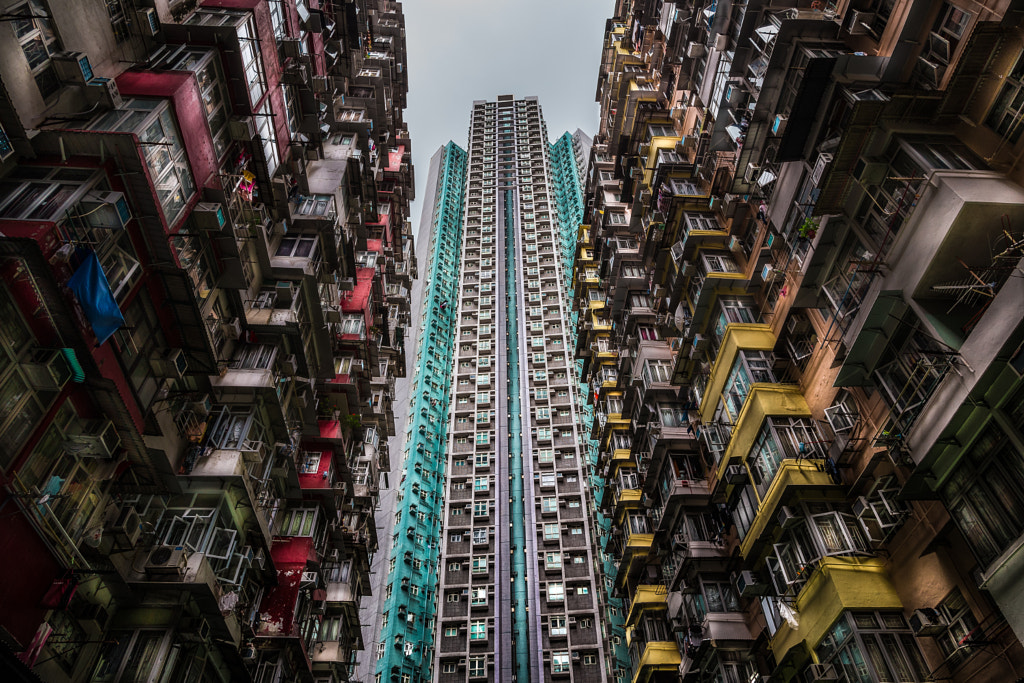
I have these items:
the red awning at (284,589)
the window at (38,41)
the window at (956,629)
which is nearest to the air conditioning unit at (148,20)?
the window at (38,41)

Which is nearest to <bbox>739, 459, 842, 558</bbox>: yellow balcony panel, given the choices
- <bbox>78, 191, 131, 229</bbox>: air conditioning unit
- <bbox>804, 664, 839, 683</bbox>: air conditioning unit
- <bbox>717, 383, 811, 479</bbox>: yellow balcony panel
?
<bbox>717, 383, 811, 479</bbox>: yellow balcony panel

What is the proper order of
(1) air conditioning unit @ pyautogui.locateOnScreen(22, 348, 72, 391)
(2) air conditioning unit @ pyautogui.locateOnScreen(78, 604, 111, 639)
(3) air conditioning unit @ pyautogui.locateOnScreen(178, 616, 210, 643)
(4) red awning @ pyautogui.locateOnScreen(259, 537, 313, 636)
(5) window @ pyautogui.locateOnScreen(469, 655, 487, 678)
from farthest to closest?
(5) window @ pyautogui.locateOnScreen(469, 655, 487, 678) < (4) red awning @ pyautogui.locateOnScreen(259, 537, 313, 636) < (3) air conditioning unit @ pyautogui.locateOnScreen(178, 616, 210, 643) < (2) air conditioning unit @ pyautogui.locateOnScreen(78, 604, 111, 639) < (1) air conditioning unit @ pyautogui.locateOnScreen(22, 348, 72, 391)

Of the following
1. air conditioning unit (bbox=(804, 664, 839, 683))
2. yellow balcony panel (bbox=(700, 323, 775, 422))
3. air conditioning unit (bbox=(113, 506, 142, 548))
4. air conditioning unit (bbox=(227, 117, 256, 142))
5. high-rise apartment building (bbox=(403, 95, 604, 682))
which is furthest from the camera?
high-rise apartment building (bbox=(403, 95, 604, 682))

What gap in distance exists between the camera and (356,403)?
3072cm

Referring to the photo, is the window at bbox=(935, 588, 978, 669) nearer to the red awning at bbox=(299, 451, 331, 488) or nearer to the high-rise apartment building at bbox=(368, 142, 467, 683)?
the red awning at bbox=(299, 451, 331, 488)

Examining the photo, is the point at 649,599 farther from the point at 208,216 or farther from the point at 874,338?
the point at 208,216

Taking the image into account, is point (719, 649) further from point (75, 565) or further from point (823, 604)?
point (75, 565)

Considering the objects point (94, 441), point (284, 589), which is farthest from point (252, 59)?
point (284, 589)

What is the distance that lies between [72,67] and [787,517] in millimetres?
25771

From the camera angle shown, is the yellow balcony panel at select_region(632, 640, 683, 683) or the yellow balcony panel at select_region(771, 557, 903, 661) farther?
the yellow balcony panel at select_region(632, 640, 683, 683)

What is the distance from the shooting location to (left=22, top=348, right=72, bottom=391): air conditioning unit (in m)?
13.1

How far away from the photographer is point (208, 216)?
19312 millimetres

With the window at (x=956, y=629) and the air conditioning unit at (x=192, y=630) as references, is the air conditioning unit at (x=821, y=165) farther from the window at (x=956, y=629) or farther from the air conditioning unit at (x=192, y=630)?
the air conditioning unit at (x=192, y=630)

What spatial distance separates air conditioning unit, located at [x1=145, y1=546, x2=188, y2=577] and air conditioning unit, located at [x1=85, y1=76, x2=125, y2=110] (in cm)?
1324
